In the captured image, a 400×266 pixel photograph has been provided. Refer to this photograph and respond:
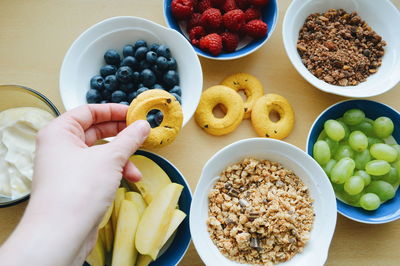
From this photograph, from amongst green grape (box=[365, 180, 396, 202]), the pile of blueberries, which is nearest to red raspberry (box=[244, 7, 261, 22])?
the pile of blueberries

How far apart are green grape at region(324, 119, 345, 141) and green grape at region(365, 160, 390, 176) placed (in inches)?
4.3

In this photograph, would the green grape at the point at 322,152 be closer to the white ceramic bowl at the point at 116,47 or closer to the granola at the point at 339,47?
the granola at the point at 339,47

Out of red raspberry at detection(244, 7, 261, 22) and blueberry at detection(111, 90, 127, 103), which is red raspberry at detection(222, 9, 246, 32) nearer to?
red raspberry at detection(244, 7, 261, 22)

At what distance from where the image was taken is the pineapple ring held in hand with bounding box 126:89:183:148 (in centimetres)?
90

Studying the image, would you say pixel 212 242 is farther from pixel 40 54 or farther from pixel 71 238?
pixel 40 54

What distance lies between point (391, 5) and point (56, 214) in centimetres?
108

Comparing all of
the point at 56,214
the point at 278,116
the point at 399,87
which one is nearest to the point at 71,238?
the point at 56,214

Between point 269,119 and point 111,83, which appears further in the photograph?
point 269,119

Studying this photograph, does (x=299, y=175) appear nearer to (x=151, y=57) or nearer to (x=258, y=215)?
(x=258, y=215)

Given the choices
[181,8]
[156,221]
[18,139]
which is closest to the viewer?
[156,221]

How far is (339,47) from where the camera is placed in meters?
1.17

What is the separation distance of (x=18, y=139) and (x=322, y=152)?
2.66 ft

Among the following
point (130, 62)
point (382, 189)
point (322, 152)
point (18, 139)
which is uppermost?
point (130, 62)

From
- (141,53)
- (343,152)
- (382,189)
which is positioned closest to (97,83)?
(141,53)
